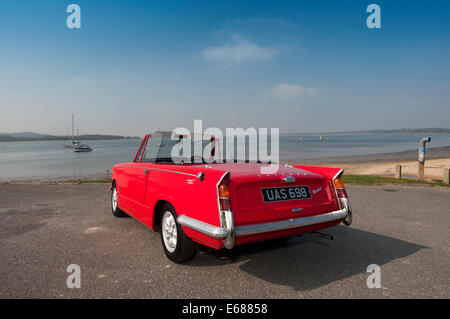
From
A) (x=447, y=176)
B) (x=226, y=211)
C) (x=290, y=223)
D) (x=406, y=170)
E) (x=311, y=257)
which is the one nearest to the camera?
(x=226, y=211)

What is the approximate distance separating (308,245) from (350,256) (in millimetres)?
646

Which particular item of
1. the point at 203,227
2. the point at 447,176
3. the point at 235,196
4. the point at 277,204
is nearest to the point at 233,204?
the point at 235,196

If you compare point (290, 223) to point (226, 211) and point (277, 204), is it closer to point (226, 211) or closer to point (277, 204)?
point (277, 204)

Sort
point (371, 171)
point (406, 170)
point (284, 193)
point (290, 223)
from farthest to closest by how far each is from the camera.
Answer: point (371, 171), point (406, 170), point (284, 193), point (290, 223)

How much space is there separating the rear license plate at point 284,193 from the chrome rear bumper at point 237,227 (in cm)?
25

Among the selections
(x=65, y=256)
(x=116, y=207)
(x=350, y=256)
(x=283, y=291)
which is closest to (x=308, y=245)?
(x=350, y=256)

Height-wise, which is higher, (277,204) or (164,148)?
(164,148)

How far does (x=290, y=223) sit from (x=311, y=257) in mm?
1079

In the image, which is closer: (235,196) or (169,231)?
(235,196)

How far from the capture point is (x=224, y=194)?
9.64 ft

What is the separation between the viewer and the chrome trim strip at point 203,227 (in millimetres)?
2791

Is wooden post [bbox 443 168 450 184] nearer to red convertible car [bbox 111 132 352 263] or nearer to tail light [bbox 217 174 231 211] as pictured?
red convertible car [bbox 111 132 352 263]

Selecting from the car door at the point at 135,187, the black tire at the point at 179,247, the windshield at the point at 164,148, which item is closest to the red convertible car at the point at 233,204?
the black tire at the point at 179,247

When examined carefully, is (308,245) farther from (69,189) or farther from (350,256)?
(69,189)
